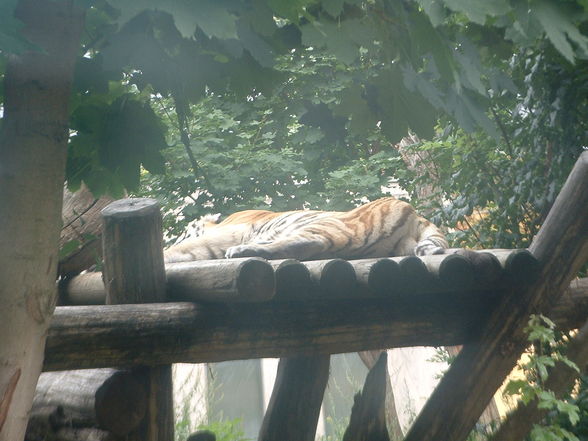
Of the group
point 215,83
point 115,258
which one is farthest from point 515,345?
point 215,83

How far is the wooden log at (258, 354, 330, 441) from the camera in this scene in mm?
3586

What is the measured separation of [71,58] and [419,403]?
929 centimetres

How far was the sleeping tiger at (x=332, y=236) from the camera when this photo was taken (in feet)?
13.6

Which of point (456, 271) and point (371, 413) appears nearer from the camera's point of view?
point (456, 271)

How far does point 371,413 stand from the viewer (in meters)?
3.56

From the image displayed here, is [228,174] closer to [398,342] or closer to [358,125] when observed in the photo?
[398,342]

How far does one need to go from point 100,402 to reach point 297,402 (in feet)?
3.91

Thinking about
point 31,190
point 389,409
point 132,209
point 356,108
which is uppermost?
point 356,108

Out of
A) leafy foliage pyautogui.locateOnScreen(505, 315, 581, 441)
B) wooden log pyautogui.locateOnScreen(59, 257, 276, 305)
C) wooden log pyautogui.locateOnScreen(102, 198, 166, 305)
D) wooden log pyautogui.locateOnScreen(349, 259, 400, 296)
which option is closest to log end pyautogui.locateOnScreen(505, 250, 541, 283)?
leafy foliage pyautogui.locateOnScreen(505, 315, 581, 441)

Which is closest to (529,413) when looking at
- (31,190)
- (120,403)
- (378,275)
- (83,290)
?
(378,275)

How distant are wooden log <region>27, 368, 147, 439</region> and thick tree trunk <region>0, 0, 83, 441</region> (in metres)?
1.62

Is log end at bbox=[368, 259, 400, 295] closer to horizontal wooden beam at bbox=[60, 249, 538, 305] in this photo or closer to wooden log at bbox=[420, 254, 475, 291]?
horizontal wooden beam at bbox=[60, 249, 538, 305]

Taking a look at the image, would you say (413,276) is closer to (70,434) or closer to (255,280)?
(255,280)

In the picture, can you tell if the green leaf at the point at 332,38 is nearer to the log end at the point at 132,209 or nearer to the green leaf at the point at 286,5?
the green leaf at the point at 286,5
